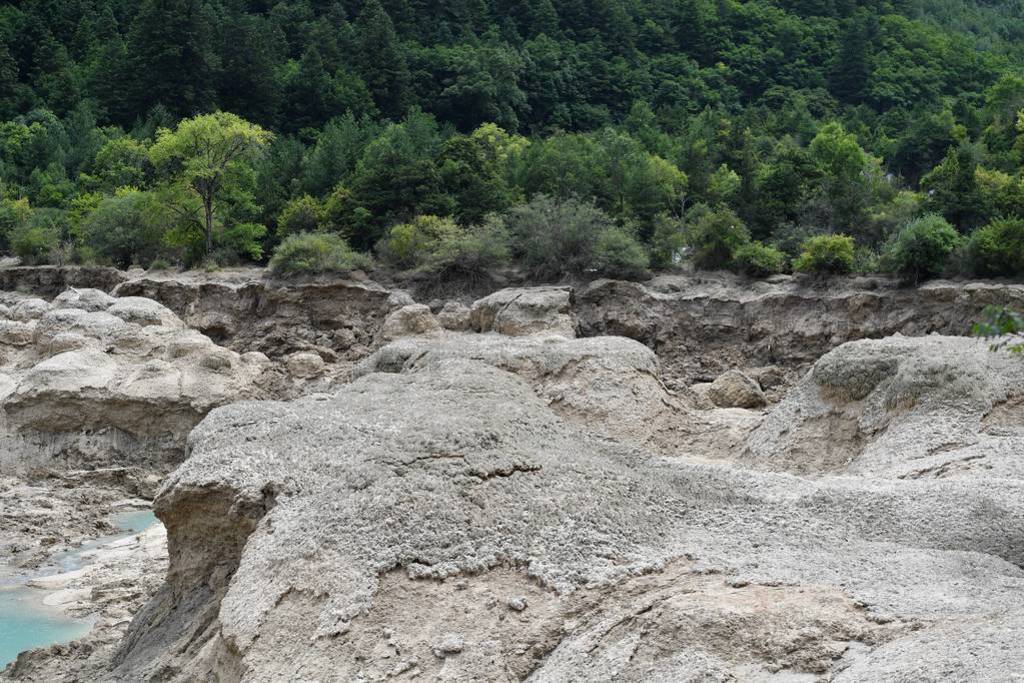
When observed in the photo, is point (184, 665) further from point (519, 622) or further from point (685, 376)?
point (685, 376)

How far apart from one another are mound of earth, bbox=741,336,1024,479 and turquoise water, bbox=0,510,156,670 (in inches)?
380

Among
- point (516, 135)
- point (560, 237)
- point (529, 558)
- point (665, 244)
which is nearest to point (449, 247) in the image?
point (560, 237)

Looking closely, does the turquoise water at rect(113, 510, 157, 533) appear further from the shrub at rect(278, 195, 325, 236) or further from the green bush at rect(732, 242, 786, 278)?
the shrub at rect(278, 195, 325, 236)

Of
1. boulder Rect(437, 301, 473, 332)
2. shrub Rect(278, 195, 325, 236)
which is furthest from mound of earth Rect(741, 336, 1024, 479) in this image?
shrub Rect(278, 195, 325, 236)

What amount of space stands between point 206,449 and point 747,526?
226 inches

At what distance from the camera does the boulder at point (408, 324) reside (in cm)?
3036

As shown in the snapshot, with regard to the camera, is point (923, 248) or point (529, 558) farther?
point (923, 248)

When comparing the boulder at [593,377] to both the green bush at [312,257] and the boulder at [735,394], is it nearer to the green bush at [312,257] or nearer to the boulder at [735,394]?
the boulder at [735,394]

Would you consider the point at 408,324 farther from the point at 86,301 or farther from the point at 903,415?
the point at 903,415

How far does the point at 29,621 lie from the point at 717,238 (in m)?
22.4

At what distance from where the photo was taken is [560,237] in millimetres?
34562

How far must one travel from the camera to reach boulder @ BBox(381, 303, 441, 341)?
30.4 m

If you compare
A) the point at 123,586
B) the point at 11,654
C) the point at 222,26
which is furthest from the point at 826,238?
the point at 222,26

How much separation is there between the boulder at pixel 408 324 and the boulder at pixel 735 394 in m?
10.5
